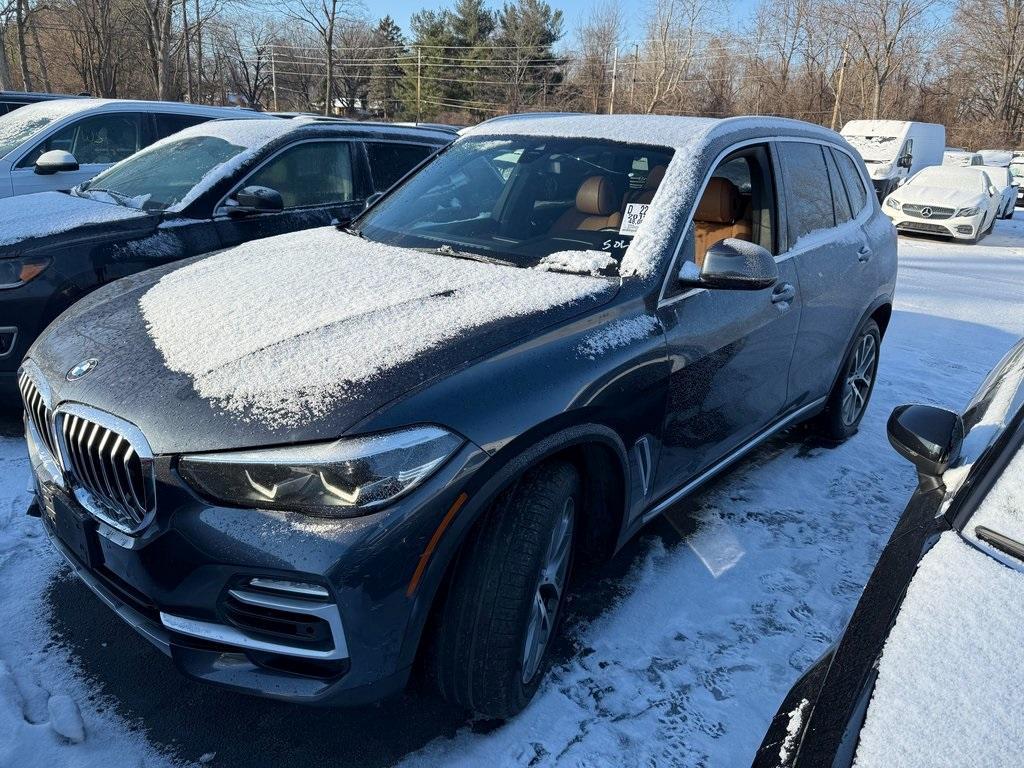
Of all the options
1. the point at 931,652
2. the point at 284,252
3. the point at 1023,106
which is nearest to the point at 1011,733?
the point at 931,652

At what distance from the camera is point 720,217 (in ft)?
11.5

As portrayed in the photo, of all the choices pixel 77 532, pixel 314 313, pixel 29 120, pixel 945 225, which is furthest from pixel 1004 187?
pixel 77 532

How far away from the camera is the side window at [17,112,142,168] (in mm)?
6858

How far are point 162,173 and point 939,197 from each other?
1508 centimetres

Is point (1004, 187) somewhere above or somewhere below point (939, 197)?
above

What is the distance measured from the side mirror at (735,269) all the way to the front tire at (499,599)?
0.90 meters

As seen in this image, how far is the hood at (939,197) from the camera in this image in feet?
49.2

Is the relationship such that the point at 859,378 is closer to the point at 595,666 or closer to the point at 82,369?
the point at 595,666

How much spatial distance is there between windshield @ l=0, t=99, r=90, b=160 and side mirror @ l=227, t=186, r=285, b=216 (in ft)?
11.1

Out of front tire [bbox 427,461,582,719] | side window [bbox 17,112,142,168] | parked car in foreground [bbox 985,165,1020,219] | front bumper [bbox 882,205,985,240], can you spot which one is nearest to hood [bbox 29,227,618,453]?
front tire [bbox 427,461,582,719]

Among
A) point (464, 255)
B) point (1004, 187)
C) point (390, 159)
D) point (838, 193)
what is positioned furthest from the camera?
point (1004, 187)

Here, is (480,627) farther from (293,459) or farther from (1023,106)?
(1023,106)

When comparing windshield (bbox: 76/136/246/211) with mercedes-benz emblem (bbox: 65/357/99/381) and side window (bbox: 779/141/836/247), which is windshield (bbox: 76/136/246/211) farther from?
side window (bbox: 779/141/836/247)

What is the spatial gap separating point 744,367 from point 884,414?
2683 millimetres
